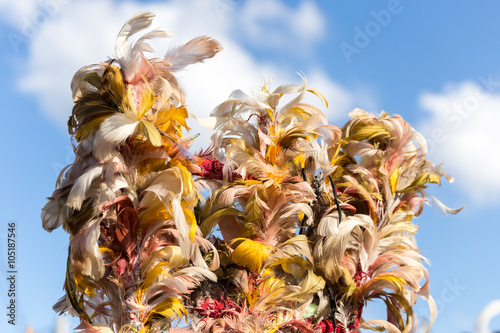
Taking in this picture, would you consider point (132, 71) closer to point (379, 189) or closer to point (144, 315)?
point (144, 315)

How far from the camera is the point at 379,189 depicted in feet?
13.0

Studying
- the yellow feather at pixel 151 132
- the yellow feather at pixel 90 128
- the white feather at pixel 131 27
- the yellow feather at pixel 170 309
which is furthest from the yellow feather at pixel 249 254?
the white feather at pixel 131 27

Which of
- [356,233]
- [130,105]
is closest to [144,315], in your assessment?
[130,105]

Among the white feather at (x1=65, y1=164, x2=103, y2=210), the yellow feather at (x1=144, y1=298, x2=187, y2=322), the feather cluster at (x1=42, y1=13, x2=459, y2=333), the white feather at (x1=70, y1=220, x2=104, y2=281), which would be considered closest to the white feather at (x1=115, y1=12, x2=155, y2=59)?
the feather cluster at (x1=42, y1=13, x2=459, y2=333)

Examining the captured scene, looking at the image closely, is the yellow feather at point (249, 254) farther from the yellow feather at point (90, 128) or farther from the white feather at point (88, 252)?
the yellow feather at point (90, 128)

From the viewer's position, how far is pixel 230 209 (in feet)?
11.2

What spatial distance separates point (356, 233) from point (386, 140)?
26.5 inches

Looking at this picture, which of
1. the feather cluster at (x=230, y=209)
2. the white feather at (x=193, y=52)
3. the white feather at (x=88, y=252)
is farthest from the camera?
the white feather at (x=193, y=52)

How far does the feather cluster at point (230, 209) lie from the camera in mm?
3055

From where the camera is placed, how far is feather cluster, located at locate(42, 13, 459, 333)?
305 centimetres

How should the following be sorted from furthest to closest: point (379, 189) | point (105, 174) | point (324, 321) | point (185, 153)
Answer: point (379, 189)
point (324, 321)
point (185, 153)
point (105, 174)

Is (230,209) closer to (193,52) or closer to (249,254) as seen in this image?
(249,254)

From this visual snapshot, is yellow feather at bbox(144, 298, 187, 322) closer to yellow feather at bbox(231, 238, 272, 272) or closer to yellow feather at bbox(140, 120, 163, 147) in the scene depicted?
yellow feather at bbox(231, 238, 272, 272)

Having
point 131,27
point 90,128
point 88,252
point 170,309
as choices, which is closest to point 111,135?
point 90,128
